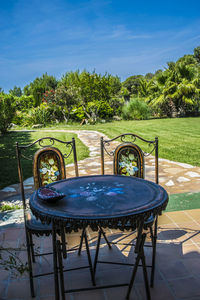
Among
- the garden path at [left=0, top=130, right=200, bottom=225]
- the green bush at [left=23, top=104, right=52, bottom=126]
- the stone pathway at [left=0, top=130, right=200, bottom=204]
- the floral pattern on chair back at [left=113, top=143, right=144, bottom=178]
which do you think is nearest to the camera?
the floral pattern on chair back at [left=113, top=143, right=144, bottom=178]

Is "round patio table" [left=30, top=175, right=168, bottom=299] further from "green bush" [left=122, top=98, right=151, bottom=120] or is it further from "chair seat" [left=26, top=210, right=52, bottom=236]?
"green bush" [left=122, top=98, right=151, bottom=120]

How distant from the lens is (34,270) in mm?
1769

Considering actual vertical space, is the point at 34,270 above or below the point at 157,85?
below

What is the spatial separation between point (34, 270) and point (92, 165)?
3.40 meters

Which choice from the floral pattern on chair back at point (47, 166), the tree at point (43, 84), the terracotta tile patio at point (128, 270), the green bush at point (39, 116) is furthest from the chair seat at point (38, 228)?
the tree at point (43, 84)

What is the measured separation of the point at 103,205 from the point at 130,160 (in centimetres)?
109

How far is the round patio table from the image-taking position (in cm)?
118

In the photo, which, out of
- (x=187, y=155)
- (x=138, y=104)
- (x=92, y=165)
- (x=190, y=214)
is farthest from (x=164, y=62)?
(x=190, y=214)

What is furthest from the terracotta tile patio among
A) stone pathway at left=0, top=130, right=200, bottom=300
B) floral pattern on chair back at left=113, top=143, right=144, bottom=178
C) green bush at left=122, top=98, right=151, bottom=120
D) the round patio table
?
green bush at left=122, top=98, right=151, bottom=120

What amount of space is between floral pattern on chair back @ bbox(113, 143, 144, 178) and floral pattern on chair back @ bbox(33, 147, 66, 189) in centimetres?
57

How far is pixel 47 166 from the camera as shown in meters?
2.20

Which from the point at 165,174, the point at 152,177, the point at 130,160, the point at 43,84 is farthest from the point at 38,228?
the point at 43,84

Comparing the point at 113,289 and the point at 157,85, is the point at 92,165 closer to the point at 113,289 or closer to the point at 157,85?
the point at 113,289

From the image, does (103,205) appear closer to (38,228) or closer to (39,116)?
(38,228)
